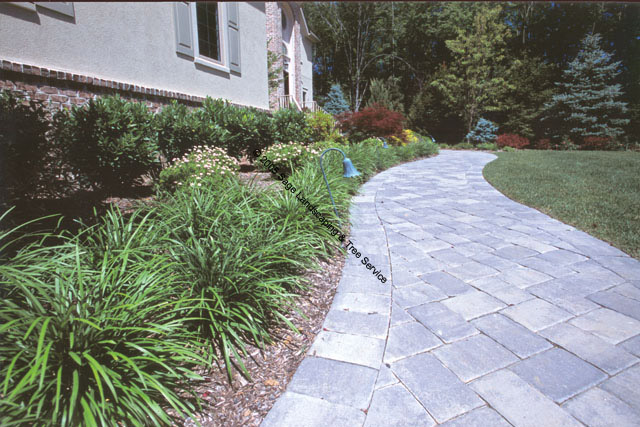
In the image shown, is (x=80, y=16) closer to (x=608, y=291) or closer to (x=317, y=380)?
(x=317, y=380)

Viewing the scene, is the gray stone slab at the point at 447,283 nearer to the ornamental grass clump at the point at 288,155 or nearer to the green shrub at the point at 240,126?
the ornamental grass clump at the point at 288,155

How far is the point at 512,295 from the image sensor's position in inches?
91.7

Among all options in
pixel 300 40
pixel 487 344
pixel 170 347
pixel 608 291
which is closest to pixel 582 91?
pixel 300 40

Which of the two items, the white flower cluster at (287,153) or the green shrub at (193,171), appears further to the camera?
the white flower cluster at (287,153)

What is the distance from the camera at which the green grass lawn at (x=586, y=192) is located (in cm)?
360

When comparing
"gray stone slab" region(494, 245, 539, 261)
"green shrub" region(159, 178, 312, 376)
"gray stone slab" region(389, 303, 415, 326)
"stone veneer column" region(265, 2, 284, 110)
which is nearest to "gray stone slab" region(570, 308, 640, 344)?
"gray stone slab" region(494, 245, 539, 261)

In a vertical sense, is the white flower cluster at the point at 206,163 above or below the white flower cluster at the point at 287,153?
below

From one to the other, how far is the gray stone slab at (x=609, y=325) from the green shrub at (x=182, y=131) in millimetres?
4867

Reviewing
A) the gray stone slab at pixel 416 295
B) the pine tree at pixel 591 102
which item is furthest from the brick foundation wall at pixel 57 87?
the pine tree at pixel 591 102

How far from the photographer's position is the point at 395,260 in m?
2.92

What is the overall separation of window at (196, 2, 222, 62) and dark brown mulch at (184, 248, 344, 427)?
719cm

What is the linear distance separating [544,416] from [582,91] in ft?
64.6

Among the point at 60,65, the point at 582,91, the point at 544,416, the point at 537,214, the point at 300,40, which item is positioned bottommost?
the point at 544,416

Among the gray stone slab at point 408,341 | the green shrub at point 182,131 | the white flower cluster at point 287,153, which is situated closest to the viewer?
the gray stone slab at point 408,341
